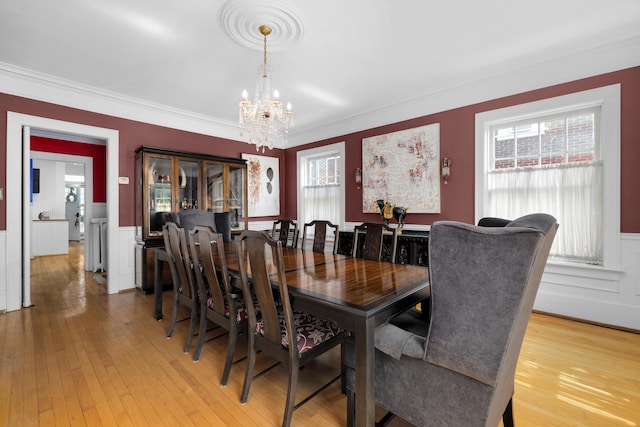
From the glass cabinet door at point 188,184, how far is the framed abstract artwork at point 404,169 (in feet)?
9.00

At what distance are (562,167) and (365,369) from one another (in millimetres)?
3281

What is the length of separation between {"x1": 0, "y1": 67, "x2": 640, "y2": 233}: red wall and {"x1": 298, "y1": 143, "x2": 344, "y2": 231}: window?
188 millimetres

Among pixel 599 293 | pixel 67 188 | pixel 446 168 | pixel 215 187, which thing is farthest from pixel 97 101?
pixel 67 188

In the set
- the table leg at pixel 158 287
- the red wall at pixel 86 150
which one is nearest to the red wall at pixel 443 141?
the table leg at pixel 158 287

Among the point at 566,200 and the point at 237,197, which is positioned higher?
the point at 237,197

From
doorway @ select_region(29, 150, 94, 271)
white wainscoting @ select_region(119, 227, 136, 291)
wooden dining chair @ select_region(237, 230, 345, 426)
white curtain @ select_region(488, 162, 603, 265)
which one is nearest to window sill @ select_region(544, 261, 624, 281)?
white curtain @ select_region(488, 162, 603, 265)

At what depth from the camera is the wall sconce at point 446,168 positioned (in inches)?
148

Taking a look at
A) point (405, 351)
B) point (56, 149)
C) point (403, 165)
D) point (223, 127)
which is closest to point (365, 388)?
point (405, 351)

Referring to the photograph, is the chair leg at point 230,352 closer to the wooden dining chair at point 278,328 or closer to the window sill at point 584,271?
the wooden dining chair at point 278,328

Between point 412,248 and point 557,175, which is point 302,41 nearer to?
point 412,248

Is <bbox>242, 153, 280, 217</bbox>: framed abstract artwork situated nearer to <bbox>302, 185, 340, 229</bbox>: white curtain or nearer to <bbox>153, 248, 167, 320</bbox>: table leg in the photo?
<bbox>302, 185, 340, 229</bbox>: white curtain

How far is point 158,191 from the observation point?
13.7 feet

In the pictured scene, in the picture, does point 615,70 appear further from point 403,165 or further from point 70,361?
point 70,361

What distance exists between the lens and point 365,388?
1.24 metres
